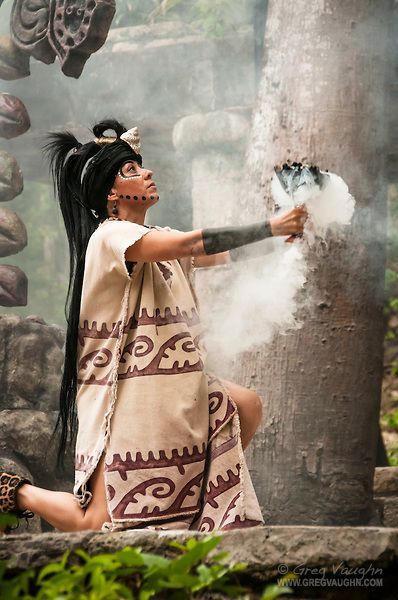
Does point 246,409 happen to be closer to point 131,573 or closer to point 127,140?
point 127,140

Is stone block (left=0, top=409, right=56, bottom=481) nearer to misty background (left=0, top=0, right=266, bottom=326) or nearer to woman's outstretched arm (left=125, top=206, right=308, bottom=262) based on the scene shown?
misty background (left=0, top=0, right=266, bottom=326)

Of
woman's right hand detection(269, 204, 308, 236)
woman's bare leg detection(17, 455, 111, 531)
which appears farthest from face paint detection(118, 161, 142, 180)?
woman's bare leg detection(17, 455, 111, 531)

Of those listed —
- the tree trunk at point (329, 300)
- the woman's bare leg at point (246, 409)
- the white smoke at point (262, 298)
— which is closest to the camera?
the woman's bare leg at point (246, 409)

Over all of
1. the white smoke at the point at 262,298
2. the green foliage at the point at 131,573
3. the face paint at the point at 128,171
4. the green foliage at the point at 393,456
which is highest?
the face paint at the point at 128,171

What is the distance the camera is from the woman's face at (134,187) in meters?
3.56

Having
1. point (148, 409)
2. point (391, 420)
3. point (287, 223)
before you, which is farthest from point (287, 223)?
point (391, 420)

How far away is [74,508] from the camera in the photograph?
336 cm

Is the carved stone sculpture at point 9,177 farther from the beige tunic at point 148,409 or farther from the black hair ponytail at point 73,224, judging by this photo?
the beige tunic at point 148,409

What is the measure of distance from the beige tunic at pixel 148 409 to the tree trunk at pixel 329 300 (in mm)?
1202

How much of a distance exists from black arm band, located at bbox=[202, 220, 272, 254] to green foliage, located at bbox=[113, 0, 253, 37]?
8.67 ft

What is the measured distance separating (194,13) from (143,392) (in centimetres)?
303
